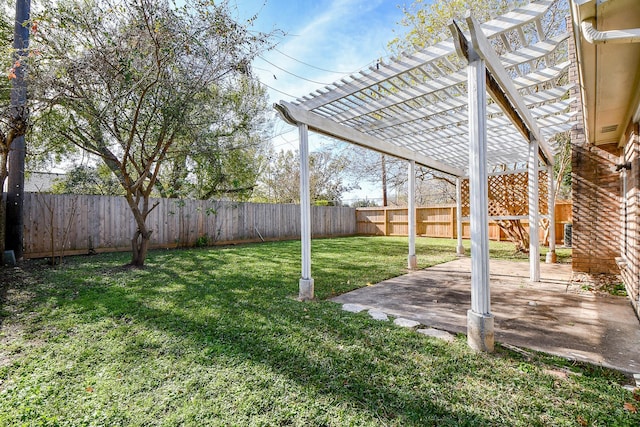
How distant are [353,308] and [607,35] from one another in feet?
9.27

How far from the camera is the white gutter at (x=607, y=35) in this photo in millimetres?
1476

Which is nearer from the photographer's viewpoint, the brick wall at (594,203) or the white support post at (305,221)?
the white support post at (305,221)

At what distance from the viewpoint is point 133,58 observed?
3.70 metres

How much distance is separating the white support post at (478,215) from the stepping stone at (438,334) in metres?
0.17

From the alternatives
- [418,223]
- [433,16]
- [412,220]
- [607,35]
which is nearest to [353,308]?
[607,35]

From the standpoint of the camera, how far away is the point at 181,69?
171 inches

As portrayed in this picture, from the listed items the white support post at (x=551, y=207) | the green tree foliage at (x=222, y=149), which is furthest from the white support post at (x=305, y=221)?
the white support post at (x=551, y=207)

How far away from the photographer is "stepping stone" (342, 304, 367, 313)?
308 centimetres

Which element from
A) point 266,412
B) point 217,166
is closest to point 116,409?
point 266,412

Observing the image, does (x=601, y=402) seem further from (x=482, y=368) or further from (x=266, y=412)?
(x=266, y=412)

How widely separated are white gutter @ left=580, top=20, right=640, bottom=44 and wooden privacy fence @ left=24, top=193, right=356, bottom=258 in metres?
6.08

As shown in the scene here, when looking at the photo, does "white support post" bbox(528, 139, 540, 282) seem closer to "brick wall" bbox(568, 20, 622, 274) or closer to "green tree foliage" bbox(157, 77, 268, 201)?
"brick wall" bbox(568, 20, 622, 274)

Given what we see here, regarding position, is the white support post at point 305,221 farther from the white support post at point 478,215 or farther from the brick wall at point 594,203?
the brick wall at point 594,203

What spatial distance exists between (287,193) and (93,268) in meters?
11.3
